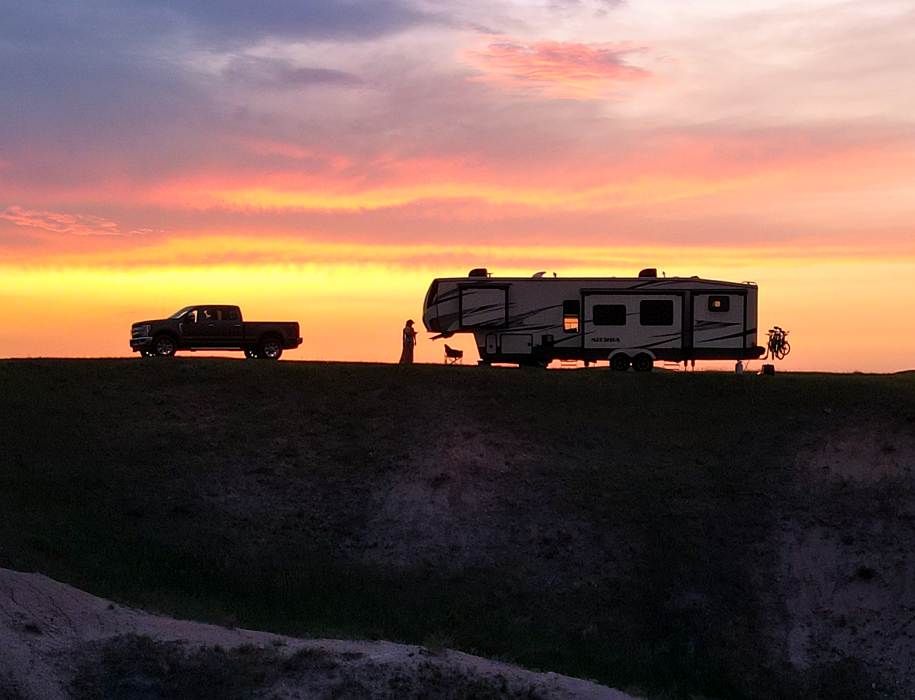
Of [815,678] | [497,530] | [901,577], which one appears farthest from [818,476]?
[497,530]

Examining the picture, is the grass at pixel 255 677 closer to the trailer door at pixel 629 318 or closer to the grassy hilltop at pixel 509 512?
the grassy hilltop at pixel 509 512

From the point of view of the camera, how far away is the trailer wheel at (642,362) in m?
39.9

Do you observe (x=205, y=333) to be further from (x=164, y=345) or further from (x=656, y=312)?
(x=656, y=312)

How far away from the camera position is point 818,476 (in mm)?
29656

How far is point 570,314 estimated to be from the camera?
39.6 metres

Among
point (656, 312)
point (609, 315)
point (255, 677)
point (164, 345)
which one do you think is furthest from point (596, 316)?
point (255, 677)

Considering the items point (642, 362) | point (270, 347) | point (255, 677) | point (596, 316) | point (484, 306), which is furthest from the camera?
point (270, 347)

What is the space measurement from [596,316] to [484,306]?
170 inches

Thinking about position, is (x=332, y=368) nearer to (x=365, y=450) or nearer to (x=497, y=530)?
(x=365, y=450)

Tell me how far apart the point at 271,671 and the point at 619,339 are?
2517 centimetres

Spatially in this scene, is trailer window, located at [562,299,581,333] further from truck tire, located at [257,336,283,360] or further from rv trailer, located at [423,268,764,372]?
truck tire, located at [257,336,283,360]

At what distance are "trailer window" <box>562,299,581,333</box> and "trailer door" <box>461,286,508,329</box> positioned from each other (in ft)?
7.34

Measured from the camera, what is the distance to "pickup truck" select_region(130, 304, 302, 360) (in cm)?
4031

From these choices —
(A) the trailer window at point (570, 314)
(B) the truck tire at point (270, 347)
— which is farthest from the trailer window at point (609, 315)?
(B) the truck tire at point (270, 347)
